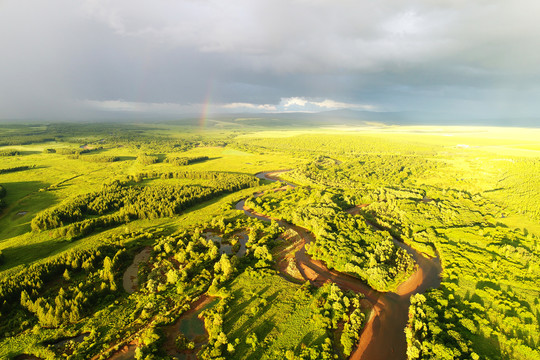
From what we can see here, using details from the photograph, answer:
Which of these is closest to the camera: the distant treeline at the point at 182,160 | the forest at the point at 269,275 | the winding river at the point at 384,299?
the forest at the point at 269,275

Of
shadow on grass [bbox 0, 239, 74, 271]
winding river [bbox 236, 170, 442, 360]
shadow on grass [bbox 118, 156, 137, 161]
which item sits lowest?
winding river [bbox 236, 170, 442, 360]

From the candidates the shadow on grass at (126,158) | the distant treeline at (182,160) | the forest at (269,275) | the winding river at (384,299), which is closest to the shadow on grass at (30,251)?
the forest at (269,275)

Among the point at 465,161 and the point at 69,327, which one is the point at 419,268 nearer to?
the point at 69,327

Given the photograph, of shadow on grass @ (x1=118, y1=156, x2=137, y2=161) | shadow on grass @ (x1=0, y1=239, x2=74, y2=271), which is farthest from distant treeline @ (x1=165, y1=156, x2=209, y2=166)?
shadow on grass @ (x1=0, y1=239, x2=74, y2=271)

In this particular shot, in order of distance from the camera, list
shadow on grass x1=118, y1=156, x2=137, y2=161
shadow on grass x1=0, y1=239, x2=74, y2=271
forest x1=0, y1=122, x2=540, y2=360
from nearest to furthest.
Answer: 1. forest x1=0, y1=122, x2=540, y2=360
2. shadow on grass x1=0, y1=239, x2=74, y2=271
3. shadow on grass x1=118, y1=156, x2=137, y2=161

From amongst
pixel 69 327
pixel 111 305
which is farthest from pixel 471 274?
pixel 69 327

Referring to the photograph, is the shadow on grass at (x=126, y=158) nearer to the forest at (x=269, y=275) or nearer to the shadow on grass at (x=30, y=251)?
the forest at (x=269, y=275)

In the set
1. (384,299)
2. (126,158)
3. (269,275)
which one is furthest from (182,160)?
(384,299)

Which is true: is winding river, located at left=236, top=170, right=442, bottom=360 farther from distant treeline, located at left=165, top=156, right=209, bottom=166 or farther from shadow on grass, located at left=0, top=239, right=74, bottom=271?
distant treeline, located at left=165, top=156, right=209, bottom=166
